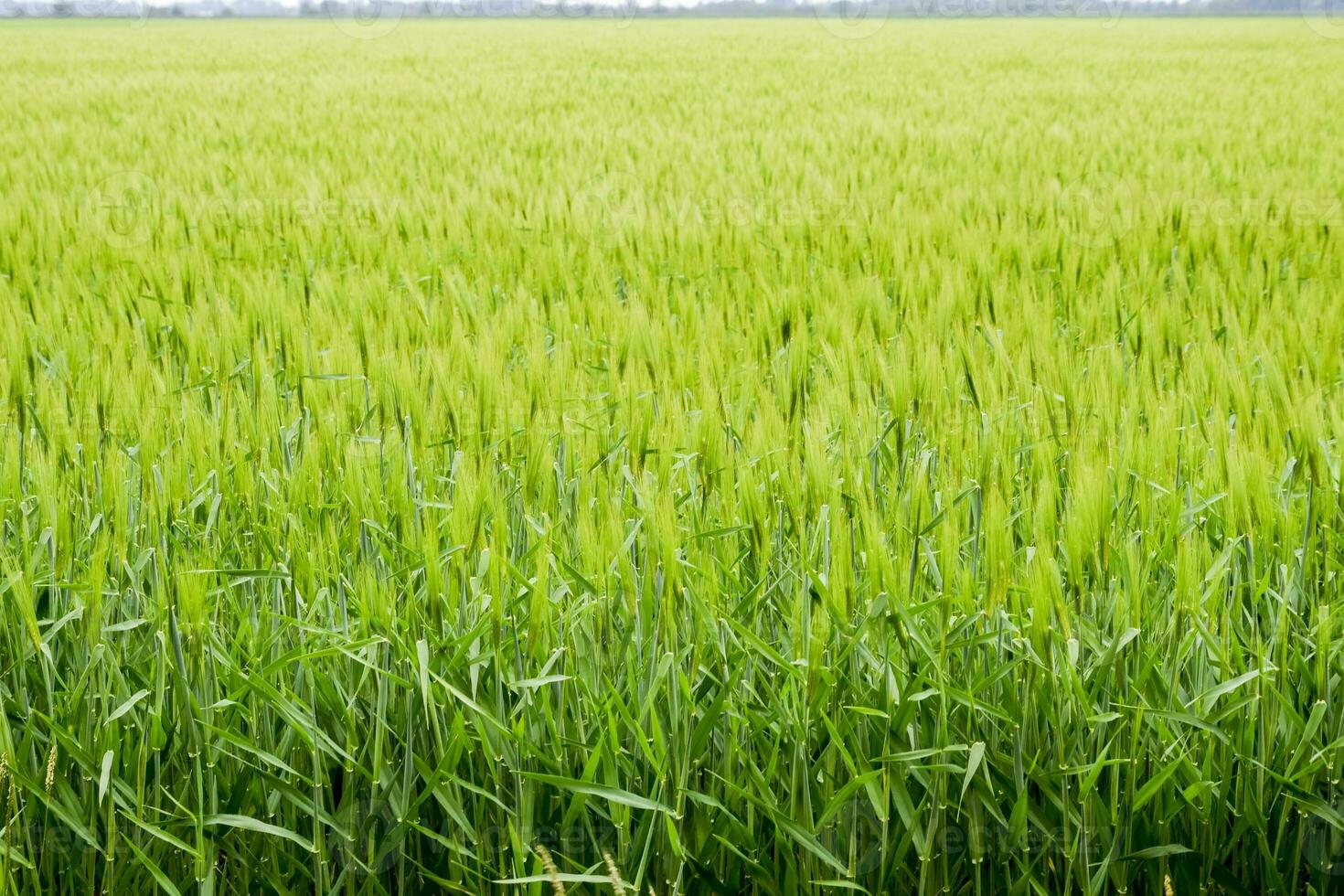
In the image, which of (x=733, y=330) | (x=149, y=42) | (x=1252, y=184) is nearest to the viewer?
(x=733, y=330)

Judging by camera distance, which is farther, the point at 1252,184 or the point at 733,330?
the point at 1252,184

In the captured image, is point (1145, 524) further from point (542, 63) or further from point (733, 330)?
point (542, 63)

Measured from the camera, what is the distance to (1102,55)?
14.7m

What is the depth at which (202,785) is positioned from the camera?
91 centimetres

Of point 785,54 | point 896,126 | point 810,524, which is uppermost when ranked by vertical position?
point 785,54

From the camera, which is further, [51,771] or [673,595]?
[673,595]

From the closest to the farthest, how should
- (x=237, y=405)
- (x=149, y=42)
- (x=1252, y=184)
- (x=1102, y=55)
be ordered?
1. (x=237, y=405)
2. (x=1252, y=184)
3. (x=1102, y=55)
4. (x=149, y=42)

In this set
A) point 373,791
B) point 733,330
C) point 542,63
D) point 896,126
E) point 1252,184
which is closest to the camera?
point 373,791

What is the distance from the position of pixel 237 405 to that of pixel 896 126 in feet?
18.0

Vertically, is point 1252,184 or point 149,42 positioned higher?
point 149,42

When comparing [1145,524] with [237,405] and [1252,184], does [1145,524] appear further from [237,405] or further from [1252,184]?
[1252,184]

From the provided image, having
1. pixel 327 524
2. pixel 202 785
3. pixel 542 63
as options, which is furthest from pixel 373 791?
pixel 542 63

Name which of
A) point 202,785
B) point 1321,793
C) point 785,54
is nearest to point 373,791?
point 202,785

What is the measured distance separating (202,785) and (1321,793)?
37.0 inches
